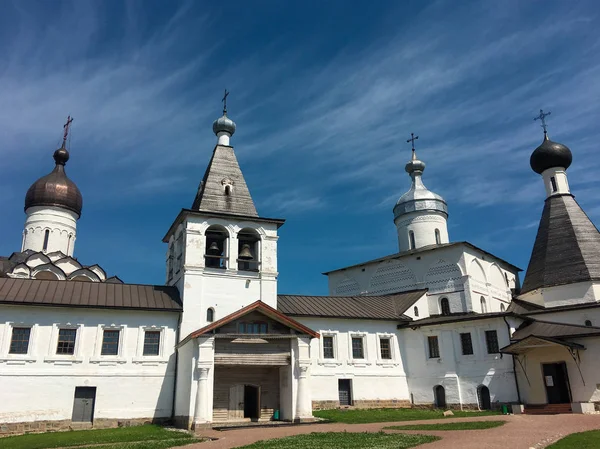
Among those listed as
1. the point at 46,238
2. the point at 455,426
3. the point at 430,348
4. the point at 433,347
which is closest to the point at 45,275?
the point at 46,238

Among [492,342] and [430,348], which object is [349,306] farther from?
[492,342]

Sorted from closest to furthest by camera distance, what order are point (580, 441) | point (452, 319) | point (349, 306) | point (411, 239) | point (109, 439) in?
point (580, 441), point (109, 439), point (452, 319), point (349, 306), point (411, 239)

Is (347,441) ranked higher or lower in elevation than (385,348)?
lower

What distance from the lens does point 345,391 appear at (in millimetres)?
24266

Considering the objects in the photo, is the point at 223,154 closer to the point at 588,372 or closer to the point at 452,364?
the point at 452,364

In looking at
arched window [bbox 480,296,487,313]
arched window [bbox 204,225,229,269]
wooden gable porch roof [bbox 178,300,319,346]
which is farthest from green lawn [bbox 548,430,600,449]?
arched window [bbox 480,296,487,313]

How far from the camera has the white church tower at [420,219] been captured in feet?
112

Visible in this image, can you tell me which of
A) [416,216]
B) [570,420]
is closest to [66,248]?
[416,216]

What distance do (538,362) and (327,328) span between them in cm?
958

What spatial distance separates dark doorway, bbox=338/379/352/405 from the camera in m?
24.1

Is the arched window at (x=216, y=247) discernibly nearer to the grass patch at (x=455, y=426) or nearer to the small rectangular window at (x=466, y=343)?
the grass patch at (x=455, y=426)

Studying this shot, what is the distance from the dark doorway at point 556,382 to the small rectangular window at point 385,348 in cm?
718

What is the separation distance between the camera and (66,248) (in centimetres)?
3397

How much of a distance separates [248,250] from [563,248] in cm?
1769
